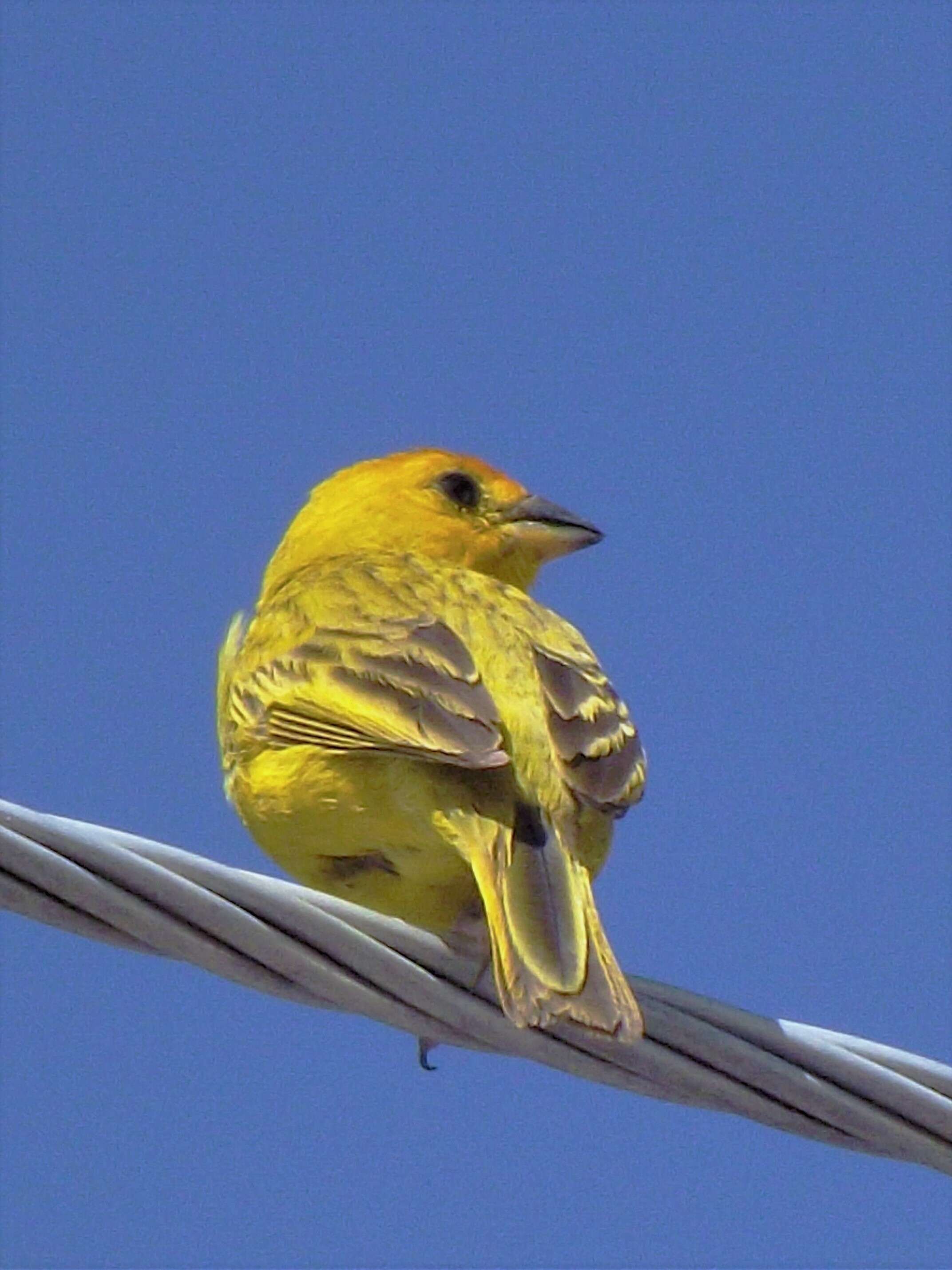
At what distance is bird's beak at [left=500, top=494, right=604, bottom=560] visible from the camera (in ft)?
28.6

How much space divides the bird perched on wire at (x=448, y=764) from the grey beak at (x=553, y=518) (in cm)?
Answer: 106

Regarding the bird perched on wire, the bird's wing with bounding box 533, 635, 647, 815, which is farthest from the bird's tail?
the bird's wing with bounding box 533, 635, 647, 815

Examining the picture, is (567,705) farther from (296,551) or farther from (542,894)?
(296,551)

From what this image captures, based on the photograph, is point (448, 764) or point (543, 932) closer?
point (543, 932)

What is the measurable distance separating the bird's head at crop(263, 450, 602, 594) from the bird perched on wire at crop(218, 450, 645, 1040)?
109cm

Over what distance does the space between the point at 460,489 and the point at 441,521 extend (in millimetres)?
172

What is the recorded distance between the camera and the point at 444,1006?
4602 mm

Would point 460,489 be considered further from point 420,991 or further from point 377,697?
point 420,991

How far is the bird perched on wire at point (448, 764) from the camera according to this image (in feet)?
18.0

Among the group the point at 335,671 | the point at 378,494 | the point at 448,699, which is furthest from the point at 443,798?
the point at 378,494

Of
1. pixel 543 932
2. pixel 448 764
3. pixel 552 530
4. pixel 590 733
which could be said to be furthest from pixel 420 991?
pixel 552 530

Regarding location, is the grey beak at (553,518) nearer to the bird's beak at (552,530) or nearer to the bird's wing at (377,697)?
the bird's beak at (552,530)

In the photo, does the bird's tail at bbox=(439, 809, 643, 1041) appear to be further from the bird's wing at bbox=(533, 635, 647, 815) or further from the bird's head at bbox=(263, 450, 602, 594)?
the bird's head at bbox=(263, 450, 602, 594)

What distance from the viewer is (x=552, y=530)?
8.75 meters
